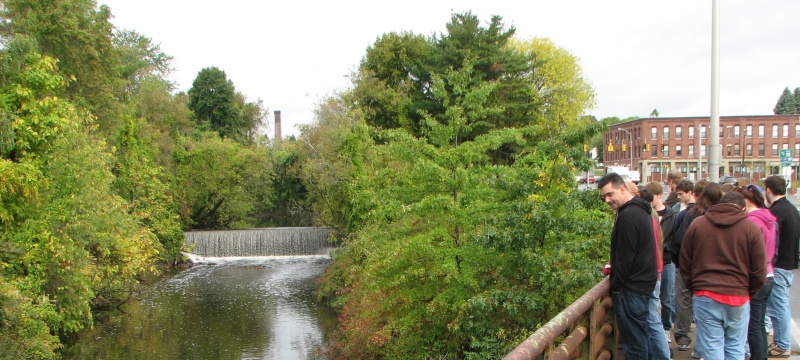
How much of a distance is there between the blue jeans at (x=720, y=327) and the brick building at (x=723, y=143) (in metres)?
73.7

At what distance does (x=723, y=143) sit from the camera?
75.9 metres

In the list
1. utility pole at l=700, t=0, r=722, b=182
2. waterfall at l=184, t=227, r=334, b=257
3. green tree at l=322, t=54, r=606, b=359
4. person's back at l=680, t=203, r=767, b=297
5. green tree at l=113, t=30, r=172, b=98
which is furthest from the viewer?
green tree at l=113, t=30, r=172, b=98

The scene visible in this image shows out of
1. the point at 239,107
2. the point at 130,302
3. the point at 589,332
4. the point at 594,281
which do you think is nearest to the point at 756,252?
the point at 589,332

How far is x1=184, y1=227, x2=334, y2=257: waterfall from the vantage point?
38.6 m

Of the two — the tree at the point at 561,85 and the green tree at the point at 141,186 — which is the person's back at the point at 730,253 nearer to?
the green tree at the point at 141,186

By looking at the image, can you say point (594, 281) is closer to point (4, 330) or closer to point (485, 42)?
point (4, 330)

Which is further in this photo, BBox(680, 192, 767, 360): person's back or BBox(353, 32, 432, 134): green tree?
BBox(353, 32, 432, 134): green tree

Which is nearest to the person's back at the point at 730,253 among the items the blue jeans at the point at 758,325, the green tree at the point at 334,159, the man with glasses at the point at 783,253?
the blue jeans at the point at 758,325

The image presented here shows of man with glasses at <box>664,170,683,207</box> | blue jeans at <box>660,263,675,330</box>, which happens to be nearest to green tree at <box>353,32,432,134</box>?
man with glasses at <box>664,170,683,207</box>

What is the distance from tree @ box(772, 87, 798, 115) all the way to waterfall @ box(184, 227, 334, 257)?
331 feet

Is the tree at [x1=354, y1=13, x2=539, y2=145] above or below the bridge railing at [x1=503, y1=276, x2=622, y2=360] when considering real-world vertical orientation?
above

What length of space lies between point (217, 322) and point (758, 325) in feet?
62.5

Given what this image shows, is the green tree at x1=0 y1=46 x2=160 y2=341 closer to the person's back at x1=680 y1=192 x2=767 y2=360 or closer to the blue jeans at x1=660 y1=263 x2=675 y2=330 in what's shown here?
the blue jeans at x1=660 y1=263 x2=675 y2=330

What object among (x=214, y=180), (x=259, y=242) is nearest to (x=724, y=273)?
(x=259, y=242)
